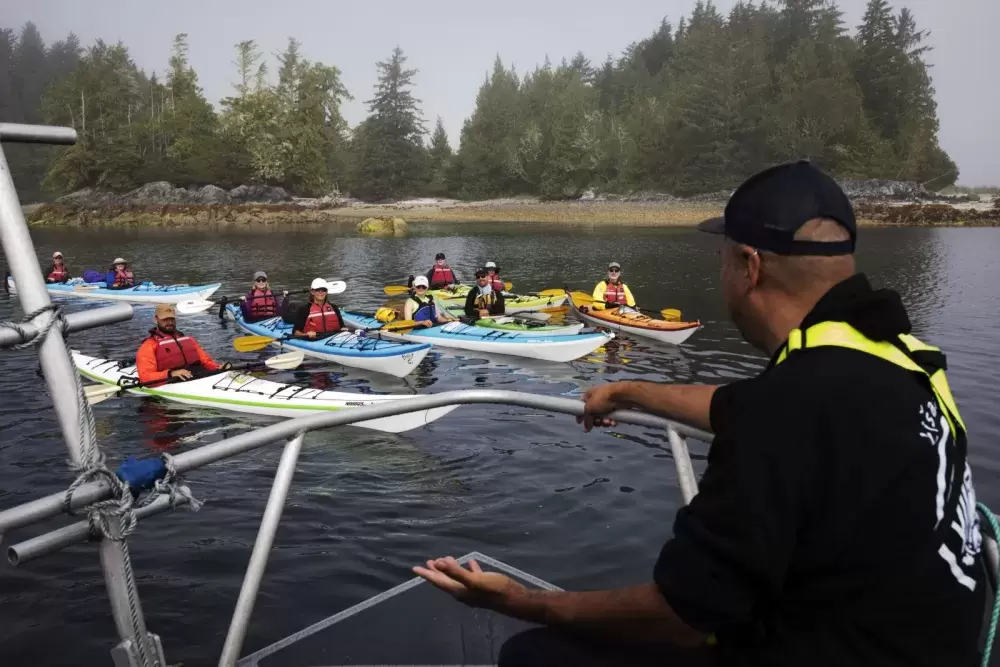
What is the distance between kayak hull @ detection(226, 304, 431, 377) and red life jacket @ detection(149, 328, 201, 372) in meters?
3.11

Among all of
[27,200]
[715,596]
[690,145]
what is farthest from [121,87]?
[715,596]

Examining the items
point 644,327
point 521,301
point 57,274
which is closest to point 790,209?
point 644,327

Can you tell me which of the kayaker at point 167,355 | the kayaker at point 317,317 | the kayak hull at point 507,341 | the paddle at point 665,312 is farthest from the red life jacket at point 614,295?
the kayaker at point 167,355

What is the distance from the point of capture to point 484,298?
19.1 meters

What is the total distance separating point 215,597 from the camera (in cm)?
713

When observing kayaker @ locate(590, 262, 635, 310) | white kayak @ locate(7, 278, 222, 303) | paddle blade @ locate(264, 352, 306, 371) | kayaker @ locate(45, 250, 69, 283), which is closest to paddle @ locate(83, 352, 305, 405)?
paddle blade @ locate(264, 352, 306, 371)

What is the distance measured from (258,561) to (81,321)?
3.39ft

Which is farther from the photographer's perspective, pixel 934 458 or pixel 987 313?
pixel 987 313

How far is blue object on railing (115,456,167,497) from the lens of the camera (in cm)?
207

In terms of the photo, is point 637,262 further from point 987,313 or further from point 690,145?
point 690,145

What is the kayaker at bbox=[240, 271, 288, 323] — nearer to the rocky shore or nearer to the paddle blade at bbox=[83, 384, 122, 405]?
the paddle blade at bbox=[83, 384, 122, 405]

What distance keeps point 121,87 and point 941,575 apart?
399 feet

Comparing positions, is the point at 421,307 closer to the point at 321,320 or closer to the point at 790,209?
the point at 321,320

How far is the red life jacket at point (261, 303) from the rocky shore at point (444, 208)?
1795 inches
